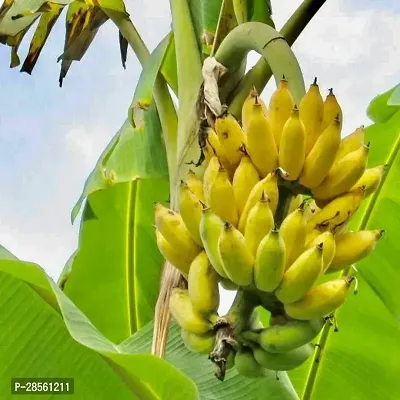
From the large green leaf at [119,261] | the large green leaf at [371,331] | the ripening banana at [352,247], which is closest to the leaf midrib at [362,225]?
the large green leaf at [371,331]

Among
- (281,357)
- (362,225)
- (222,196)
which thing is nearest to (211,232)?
(222,196)

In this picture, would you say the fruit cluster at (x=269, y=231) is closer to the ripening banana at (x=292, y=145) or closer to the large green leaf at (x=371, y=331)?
the ripening banana at (x=292, y=145)

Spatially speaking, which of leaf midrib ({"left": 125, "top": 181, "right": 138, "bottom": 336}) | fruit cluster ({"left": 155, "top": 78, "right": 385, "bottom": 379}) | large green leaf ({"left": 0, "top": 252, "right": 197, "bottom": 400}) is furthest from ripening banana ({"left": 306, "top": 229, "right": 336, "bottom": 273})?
leaf midrib ({"left": 125, "top": 181, "right": 138, "bottom": 336})

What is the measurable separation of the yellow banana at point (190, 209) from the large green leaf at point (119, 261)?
0.68 m

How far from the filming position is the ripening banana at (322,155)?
0.64 m

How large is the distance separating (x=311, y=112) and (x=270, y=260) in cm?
17

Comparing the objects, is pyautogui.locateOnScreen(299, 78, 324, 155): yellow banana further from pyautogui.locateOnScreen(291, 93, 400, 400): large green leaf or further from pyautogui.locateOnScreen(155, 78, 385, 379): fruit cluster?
pyautogui.locateOnScreen(291, 93, 400, 400): large green leaf

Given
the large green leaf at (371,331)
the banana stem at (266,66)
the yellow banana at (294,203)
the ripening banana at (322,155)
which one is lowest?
the large green leaf at (371,331)

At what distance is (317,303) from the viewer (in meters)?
0.60

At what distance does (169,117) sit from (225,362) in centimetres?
47

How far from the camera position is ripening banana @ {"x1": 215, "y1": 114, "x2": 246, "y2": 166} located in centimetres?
65

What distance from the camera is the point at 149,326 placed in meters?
0.87

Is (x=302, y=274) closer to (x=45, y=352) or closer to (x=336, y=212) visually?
(x=336, y=212)

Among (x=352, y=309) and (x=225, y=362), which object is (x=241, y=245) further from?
(x=352, y=309)
